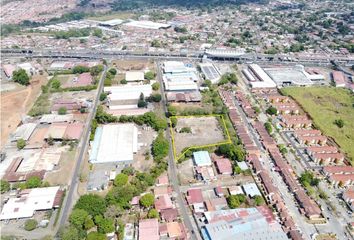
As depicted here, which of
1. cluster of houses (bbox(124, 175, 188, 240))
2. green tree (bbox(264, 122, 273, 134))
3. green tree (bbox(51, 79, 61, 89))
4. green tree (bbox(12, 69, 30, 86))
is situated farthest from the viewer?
green tree (bbox(12, 69, 30, 86))

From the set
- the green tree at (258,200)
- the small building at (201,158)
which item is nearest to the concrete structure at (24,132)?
the small building at (201,158)

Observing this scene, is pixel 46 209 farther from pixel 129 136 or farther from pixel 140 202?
pixel 129 136

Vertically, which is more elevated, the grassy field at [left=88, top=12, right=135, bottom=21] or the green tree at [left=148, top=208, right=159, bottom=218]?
the grassy field at [left=88, top=12, right=135, bottom=21]

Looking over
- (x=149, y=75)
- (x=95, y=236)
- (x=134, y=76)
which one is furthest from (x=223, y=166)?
(x=134, y=76)

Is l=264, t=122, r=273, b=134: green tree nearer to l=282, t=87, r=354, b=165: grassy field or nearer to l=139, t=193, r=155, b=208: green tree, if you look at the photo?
l=282, t=87, r=354, b=165: grassy field

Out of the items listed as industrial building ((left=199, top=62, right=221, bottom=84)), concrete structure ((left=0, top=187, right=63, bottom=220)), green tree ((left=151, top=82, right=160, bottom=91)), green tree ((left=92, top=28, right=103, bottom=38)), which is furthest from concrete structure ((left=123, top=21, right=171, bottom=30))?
concrete structure ((left=0, top=187, right=63, bottom=220))

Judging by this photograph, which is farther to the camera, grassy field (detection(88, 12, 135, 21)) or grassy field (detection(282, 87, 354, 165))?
grassy field (detection(88, 12, 135, 21))

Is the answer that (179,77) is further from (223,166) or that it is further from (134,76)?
(223,166)
